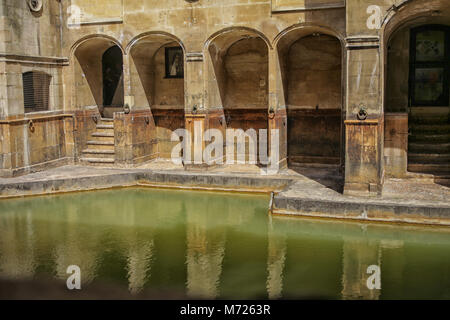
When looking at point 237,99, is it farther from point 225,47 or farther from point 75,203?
point 75,203

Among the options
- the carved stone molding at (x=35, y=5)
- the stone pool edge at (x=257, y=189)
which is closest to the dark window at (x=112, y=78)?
the carved stone molding at (x=35, y=5)

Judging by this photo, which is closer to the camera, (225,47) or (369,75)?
(369,75)

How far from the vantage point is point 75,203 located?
41.8 feet

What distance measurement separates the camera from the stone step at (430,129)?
14.2 meters

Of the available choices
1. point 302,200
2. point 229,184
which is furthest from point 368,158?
point 229,184

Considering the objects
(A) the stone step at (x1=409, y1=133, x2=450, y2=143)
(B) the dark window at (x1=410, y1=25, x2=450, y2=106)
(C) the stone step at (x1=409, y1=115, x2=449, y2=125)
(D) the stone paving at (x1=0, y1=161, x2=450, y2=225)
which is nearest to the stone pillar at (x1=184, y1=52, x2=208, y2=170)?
(D) the stone paving at (x1=0, y1=161, x2=450, y2=225)

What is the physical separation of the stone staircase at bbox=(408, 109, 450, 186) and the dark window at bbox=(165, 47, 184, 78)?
301 inches

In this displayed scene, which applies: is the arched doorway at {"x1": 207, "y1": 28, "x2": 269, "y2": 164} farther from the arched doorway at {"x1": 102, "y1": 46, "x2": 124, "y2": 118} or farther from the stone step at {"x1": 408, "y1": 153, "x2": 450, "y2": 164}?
the stone step at {"x1": 408, "y1": 153, "x2": 450, "y2": 164}

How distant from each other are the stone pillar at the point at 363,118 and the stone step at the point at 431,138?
3263 millimetres

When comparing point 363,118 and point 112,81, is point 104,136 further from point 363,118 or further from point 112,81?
point 363,118

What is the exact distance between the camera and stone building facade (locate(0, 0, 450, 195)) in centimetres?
1354

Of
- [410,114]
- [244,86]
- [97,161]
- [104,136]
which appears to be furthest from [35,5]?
[410,114]

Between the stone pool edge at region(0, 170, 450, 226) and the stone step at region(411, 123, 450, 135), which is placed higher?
the stone step at region(411, 123, 450, 135)
